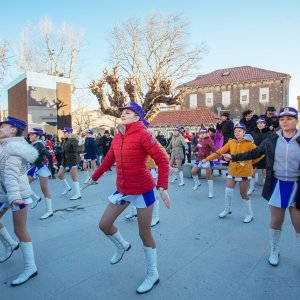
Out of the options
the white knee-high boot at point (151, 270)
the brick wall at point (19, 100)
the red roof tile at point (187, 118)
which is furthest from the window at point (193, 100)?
the white knee-high boot at point (151, 270)

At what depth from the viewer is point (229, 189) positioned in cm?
536

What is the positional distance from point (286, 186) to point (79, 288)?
2.70m

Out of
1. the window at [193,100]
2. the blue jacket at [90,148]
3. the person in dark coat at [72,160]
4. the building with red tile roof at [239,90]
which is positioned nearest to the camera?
the person in dark coat at [72,160]

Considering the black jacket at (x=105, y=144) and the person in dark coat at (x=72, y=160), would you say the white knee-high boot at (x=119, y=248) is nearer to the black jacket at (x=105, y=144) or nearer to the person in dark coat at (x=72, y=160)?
the person in dark coat at (x=72, y=160)

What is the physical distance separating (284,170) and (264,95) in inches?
1380

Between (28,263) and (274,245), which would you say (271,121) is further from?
(28,263)

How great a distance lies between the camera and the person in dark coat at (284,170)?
3199mm

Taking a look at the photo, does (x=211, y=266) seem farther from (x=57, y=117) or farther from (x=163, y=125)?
(x=163, y=125)

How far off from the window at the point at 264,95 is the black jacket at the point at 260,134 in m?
29.6

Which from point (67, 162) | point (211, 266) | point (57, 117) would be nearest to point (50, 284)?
point (211, 266)

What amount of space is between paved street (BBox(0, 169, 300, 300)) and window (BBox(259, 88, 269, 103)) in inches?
1288

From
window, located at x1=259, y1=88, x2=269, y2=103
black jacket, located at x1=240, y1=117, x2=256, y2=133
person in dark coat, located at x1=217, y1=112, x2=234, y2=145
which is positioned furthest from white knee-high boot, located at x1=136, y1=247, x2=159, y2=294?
window, located at x1=259, y1=88, x2=269, y2=103

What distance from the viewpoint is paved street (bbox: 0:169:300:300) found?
2926 millimetres

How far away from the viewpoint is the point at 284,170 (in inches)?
128
